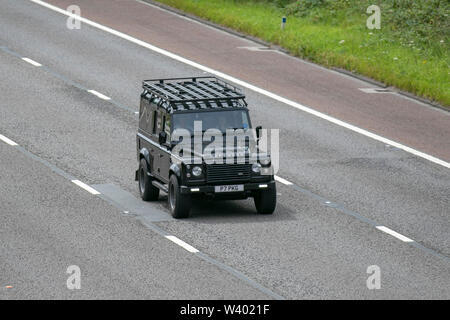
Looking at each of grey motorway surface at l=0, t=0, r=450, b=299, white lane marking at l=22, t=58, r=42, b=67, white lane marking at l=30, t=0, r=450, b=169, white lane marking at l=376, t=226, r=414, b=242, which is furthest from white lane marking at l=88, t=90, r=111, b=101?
white lane marking at l=376, t=226, r=414, b=242

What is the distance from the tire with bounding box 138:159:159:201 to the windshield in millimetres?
1503

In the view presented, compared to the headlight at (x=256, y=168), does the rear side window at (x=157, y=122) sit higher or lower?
higher

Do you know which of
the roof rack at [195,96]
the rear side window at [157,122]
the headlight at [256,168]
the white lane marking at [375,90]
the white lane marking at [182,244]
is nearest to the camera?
the white lane marking at [182,244]

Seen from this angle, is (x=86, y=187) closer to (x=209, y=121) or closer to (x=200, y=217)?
(x=200, y=217)

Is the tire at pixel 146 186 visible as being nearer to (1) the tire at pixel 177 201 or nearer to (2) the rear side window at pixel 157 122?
(2) the rear side window at pixel 157 122

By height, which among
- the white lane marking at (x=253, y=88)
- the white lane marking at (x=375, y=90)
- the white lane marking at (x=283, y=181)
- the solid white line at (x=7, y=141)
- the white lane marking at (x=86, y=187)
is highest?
the white lane marking at (x=375, y=90)

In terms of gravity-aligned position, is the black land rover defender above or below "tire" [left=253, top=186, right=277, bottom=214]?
above

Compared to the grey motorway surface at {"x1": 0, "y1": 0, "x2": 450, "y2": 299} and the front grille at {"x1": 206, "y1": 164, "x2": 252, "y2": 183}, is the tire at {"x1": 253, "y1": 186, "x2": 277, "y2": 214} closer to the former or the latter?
the grey motorway surface at {"x1": 0, "y1": 0, "x2": 450, "y2": 299}

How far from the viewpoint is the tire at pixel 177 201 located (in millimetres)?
21281

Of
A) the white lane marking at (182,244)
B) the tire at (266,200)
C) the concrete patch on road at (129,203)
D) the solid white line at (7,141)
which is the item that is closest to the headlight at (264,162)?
the tire at (266,200)

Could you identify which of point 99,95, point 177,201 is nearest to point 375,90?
point 99,95

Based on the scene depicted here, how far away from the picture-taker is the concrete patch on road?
866 inches

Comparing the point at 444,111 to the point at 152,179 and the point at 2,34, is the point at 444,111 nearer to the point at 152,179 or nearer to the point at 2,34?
the point at 152,179
